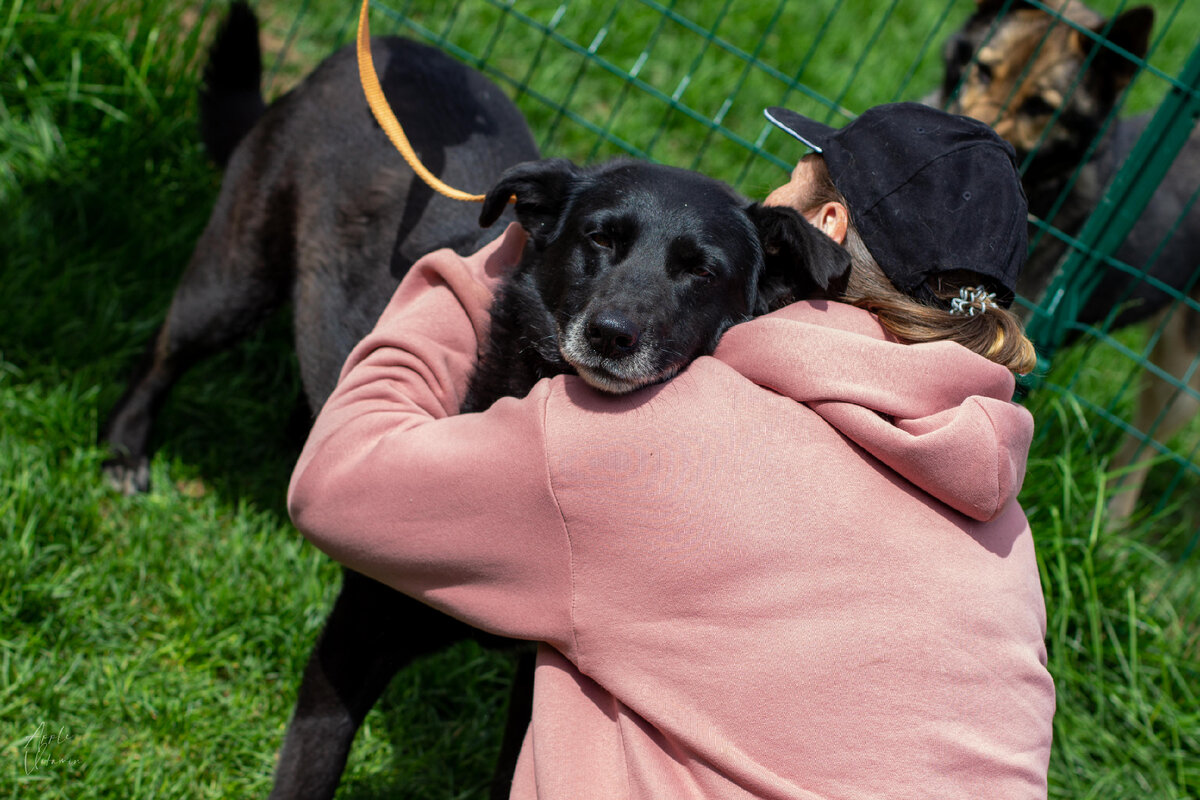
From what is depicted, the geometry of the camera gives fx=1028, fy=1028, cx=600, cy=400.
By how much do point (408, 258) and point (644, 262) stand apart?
83 centimetres

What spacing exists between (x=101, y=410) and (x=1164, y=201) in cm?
423

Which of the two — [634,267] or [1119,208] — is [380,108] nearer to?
[634,267]

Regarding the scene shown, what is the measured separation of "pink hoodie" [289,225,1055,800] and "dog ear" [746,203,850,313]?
143 mm

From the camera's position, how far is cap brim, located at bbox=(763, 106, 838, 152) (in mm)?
1963

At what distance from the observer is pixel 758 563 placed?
149 cm

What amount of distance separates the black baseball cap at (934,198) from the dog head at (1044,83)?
2.31m

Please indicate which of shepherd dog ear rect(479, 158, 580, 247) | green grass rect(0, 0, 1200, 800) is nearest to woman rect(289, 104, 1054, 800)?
shepherd dog ear rect(479, 158, 580, 247)

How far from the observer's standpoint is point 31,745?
2115mm

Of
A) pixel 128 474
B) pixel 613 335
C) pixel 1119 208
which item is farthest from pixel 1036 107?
pixel 128 474

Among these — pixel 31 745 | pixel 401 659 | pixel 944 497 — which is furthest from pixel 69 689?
pixel 944 497

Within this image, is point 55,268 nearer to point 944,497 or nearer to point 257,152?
point 257,152

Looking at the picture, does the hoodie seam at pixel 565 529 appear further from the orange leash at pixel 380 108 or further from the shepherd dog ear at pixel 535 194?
the orange leash at pixel 380 108

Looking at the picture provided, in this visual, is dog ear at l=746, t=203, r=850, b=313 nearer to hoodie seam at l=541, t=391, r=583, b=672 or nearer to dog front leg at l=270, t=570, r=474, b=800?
hoodie seam at l=541, t=391, r=583, b=672

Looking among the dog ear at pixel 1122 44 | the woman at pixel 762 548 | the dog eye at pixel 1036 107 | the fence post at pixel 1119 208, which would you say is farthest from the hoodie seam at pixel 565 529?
the dog eye at pixel 1036 107
